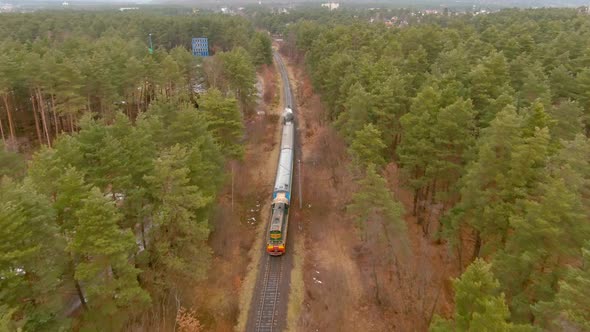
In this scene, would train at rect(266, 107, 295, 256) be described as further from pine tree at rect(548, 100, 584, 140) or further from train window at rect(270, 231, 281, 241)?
pine tree at rect(548, 100, 584, 140)

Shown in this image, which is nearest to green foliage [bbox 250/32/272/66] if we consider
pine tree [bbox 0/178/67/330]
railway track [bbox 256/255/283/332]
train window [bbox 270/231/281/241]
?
train window [bbox 270/231/281/241]

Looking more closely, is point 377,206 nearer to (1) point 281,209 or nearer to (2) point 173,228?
(1) point 281,209

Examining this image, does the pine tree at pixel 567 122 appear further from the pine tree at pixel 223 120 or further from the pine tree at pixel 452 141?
the pine tree at pixel 223 120

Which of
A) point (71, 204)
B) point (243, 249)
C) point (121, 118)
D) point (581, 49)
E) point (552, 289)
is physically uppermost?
point (581, 49)

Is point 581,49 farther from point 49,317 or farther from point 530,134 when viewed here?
point 49,317

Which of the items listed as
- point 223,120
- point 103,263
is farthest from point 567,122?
point 103,263

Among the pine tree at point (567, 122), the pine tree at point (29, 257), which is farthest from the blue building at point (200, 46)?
the pine tree at point (29, 257)

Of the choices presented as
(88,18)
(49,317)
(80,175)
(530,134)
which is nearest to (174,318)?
(49,317)
